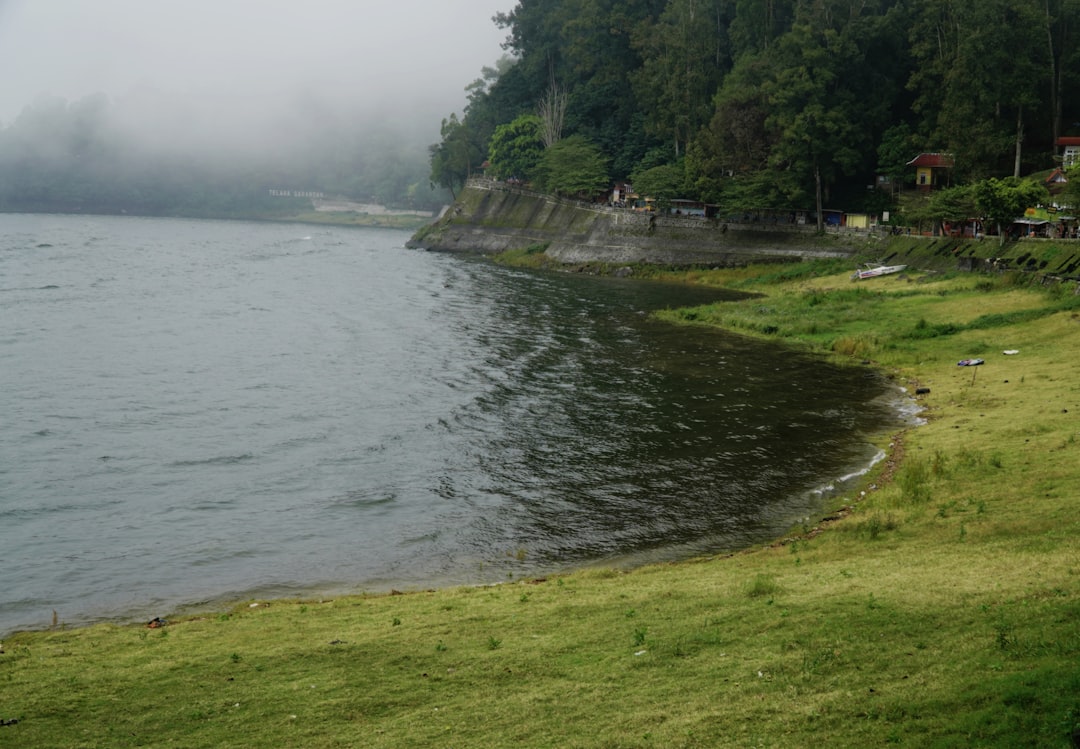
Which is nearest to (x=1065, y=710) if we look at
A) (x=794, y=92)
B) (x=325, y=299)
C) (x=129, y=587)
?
(x=129, y=587)

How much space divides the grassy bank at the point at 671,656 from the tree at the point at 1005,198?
52775 mm

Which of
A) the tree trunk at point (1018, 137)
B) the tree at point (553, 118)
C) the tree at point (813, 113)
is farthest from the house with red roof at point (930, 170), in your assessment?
the tree at point (553, 118)

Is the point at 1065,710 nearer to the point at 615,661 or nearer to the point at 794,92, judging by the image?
the point at 615,661

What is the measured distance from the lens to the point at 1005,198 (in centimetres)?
7250

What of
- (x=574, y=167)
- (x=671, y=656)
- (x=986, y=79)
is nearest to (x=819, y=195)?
(x=986, y=79)

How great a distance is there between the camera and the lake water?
2655cm

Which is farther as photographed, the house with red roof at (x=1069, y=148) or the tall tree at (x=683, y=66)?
the tall tree at (x=683, y=66)

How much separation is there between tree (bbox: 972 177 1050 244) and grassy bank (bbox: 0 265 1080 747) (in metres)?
52.8

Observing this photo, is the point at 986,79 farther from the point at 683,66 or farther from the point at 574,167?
the point at 574,167

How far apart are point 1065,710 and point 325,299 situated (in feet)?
273

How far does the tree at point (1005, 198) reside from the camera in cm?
7269

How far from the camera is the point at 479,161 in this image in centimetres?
18325

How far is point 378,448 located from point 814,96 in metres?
80.9

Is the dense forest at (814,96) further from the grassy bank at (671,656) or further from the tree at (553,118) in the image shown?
the grassy bank at (671,656)
